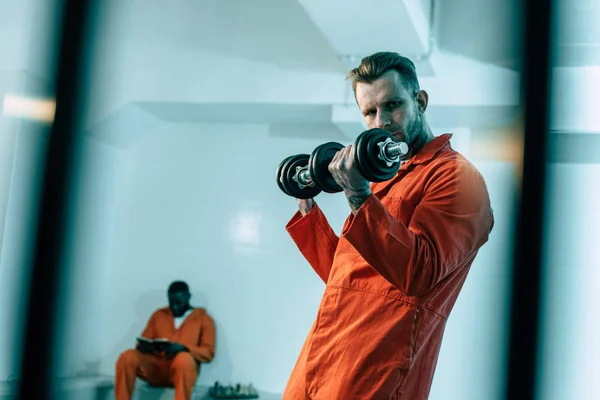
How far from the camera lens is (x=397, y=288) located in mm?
922

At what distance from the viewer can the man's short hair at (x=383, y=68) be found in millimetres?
1089

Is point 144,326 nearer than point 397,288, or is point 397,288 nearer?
point 397,288

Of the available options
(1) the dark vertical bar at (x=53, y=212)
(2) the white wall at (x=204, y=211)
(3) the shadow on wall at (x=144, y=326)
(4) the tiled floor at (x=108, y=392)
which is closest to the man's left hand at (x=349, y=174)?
(1) the dark vertical bar at (x=53, y=212)

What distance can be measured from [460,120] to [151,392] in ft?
7.34

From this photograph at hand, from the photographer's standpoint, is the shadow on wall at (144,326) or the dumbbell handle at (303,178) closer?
the dumbbell handle at (303,178)

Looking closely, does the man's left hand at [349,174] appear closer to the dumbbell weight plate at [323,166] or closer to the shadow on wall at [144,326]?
the dumbbell weight plate at [323,166]

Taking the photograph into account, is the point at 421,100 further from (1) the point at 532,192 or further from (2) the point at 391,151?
(1) the point at 532,192

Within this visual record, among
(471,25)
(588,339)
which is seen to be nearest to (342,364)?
(588,339)

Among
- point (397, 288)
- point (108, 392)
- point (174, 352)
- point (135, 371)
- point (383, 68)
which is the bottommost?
point (108, 392)

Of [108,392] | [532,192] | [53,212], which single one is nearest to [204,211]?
[108,392]

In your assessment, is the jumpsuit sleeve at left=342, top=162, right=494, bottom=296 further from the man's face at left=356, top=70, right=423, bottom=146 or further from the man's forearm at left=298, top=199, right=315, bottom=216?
the man's forearm at left=298, top=199, right=315, bottom=216

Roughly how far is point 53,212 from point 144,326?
145 inches

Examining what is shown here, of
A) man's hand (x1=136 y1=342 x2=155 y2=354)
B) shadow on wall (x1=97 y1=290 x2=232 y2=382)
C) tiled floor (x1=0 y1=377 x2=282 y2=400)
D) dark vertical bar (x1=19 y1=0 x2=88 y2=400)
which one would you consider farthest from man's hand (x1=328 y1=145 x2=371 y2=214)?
shadow on wall (x1=97 y1=290 x2=232 y2=382)

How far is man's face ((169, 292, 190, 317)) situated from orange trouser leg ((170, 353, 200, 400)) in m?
0.35
